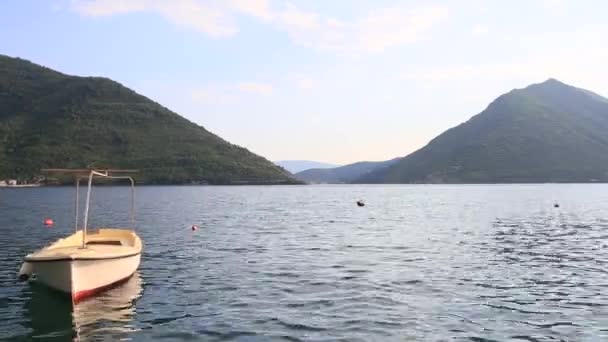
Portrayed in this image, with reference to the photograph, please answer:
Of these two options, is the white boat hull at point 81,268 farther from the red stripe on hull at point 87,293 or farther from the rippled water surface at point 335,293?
the rippled water surface at point 335,293

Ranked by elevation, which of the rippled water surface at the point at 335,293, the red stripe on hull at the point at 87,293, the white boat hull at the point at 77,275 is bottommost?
the rippled water surface at the point at 335,293

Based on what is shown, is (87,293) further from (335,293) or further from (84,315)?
(335,293)

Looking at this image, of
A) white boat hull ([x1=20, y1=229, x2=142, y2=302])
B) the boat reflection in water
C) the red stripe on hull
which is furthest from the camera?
the red stripe on hull

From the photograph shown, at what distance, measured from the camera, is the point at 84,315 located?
20.6 m

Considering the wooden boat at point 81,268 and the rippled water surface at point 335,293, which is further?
the wooden boat at point 81,268

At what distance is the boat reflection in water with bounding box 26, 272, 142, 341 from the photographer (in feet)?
60.7

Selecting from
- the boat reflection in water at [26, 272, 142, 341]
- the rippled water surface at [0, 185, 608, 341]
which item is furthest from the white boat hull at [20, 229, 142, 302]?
the rippled water surface at [0, 185, 608, 341]

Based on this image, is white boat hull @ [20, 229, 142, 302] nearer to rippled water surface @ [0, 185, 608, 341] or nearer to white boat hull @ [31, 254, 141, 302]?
white boat hull @ [31, 254, 141, 302]

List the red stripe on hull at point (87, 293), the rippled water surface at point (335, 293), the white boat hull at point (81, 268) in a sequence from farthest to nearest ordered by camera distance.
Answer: the red stripe on hull at point (87, 293)
the white boat hull at point (81, 268)
the rippled water surface at point (335, 293)

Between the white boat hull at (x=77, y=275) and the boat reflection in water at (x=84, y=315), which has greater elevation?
the white boat hull at (x=77, y=275)

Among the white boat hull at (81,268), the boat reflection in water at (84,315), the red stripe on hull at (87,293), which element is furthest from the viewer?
the red stripe on hull at (87,293)

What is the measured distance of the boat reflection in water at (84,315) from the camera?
1850cm

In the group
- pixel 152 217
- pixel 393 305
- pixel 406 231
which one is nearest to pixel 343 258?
pixel 393 305

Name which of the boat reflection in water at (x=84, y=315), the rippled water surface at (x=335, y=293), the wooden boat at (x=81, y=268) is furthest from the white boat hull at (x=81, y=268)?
the rippled water surface at (x=335, y=293)
